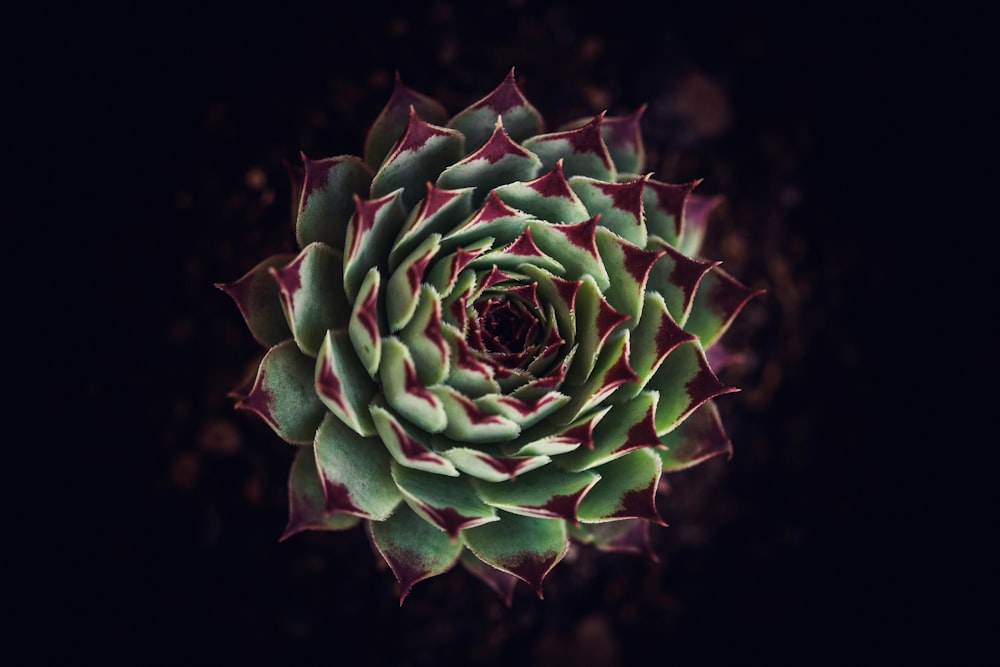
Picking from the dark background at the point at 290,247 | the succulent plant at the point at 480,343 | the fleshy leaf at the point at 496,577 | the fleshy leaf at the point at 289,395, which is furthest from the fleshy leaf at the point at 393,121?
the fleshy leaf at the point at 496,577

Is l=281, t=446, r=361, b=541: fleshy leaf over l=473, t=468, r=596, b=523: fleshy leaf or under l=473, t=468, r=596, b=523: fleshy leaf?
over

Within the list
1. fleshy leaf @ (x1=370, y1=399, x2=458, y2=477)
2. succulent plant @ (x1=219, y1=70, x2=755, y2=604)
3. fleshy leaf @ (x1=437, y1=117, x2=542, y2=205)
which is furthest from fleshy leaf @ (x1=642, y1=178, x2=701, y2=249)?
fleshy leaf @ (x1=370, y1=399, x2=458, y2=477)

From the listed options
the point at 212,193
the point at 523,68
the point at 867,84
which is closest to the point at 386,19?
the point at 523,68

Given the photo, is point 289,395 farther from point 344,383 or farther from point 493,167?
point 493,167

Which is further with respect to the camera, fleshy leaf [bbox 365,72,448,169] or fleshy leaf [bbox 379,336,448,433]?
fleshy leaf [bbox 365,72,448,169]

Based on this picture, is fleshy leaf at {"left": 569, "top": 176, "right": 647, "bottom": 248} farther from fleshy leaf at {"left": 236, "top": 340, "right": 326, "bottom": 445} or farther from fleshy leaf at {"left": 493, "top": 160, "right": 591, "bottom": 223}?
fleshy leaf at {"left": 236, "top": 340, "right": 326, "bottom": 445}

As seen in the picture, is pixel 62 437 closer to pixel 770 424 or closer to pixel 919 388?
pixel 770 424
